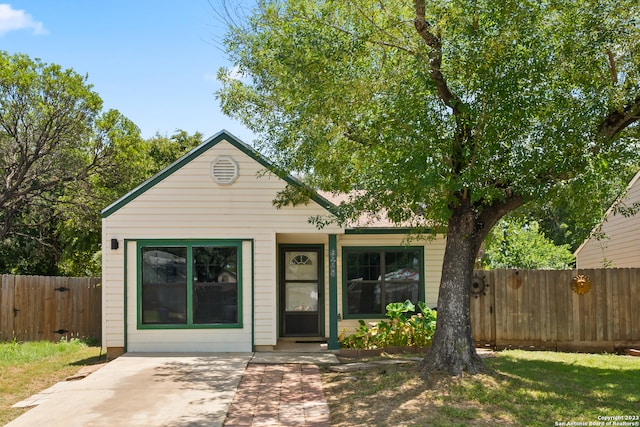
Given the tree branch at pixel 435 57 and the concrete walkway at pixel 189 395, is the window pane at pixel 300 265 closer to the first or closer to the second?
the concrete walkway at pixel 189 395

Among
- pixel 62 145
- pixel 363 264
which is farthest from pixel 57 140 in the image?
pixel 363 264

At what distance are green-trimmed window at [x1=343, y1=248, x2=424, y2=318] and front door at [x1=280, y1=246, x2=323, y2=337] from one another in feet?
2.65

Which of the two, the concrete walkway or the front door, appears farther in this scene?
the front door

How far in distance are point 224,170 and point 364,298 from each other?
4.23m

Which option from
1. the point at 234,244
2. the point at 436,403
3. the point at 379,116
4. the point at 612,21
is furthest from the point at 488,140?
the point at 234,244

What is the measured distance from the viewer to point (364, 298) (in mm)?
14344

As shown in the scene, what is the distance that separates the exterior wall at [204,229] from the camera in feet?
41.7

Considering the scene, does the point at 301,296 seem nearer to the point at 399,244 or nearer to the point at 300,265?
the point at 300,265

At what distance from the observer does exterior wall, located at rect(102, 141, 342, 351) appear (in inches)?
501

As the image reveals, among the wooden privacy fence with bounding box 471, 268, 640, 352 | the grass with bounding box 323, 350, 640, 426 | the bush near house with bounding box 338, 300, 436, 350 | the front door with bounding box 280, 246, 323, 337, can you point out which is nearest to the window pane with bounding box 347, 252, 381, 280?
the front door with bounding box 280, 246, 323, 337

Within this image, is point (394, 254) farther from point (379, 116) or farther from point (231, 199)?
point (379, 116)

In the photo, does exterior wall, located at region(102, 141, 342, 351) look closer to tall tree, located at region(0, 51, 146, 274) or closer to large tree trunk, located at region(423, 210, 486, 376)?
large tree trunk, located at region(423, 210, 486, 376)

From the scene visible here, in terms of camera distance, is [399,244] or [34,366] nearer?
[34,366]

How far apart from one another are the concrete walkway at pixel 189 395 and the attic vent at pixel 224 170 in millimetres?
3434
